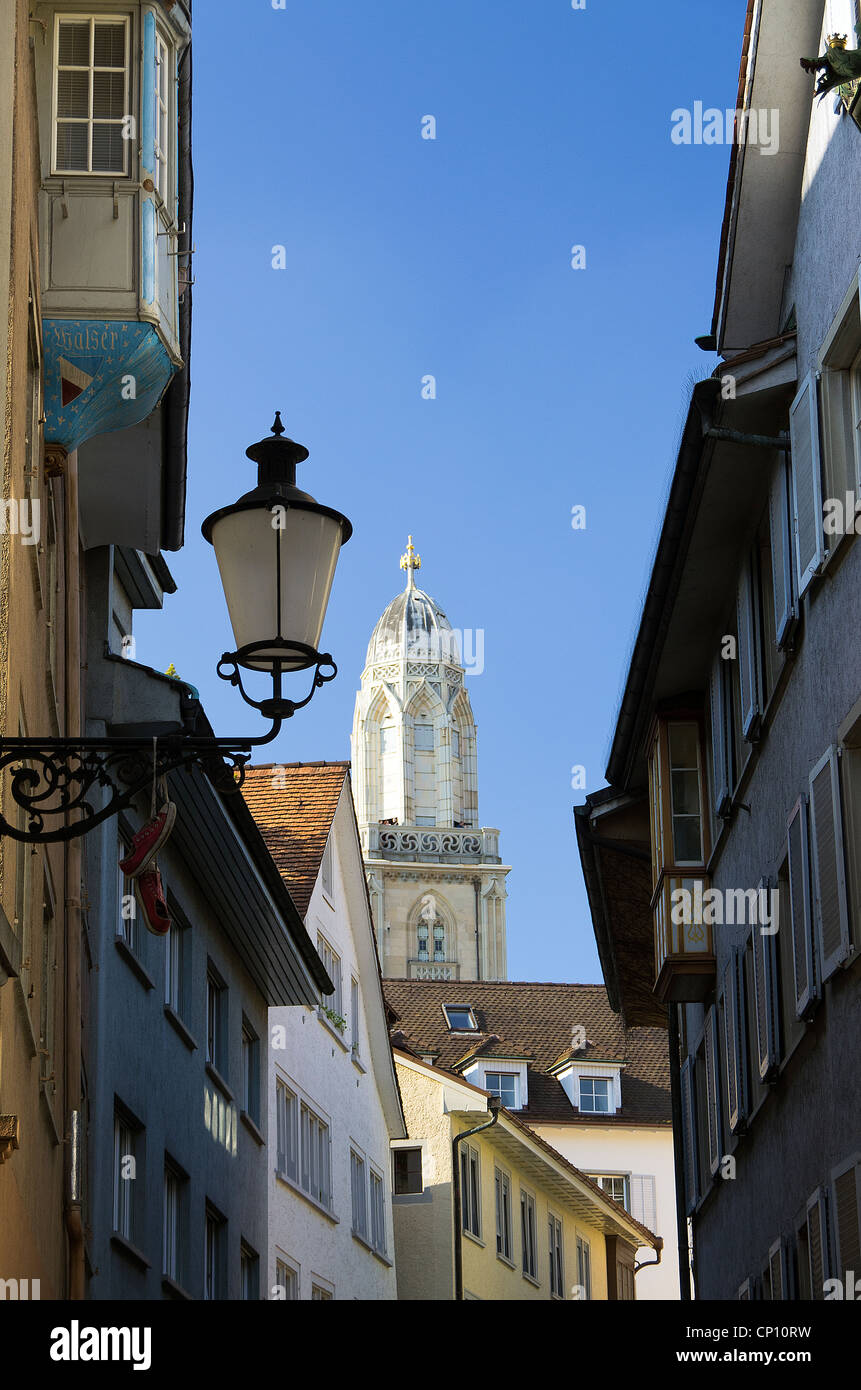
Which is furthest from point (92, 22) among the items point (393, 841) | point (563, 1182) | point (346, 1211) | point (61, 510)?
point (393, 841)

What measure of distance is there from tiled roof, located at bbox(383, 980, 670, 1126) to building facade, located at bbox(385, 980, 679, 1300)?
0.13 ft

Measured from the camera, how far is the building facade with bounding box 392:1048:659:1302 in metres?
43.0

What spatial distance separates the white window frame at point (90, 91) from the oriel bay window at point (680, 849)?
883 centimetres

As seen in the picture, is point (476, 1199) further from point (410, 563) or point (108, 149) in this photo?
point (410, 563)

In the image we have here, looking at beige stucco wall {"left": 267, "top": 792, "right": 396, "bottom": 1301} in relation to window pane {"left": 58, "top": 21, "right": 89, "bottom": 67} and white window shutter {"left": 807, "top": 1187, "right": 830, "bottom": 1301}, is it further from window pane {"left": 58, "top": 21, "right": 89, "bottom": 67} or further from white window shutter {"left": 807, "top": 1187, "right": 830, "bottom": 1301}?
window pane {"left": 58, "top": 21, "right": 89, "bottom": 67}

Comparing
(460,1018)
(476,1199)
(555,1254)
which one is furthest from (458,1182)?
(460,1018)

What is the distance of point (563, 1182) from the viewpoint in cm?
4688

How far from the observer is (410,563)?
150m

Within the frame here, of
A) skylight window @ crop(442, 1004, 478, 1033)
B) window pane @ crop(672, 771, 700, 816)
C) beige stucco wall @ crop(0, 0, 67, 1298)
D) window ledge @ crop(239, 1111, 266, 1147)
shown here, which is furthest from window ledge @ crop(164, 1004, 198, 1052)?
skylight window @ crop(442, 1004, 478, 1033)

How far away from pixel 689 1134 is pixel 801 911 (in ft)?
32.4
